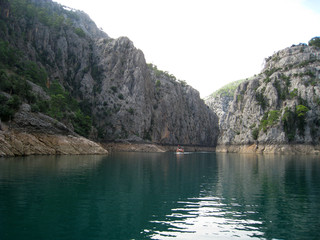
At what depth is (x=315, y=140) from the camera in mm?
120688

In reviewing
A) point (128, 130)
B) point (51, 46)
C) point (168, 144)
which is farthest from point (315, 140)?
point (51, 46)

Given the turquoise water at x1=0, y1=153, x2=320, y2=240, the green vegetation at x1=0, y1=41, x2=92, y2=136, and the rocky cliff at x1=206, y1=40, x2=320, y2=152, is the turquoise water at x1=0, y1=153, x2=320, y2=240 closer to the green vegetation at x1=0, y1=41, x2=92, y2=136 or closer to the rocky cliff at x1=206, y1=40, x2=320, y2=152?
the green vegetation at x1=0, y1=41, x2=92, y2=136

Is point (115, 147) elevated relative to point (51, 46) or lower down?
lower down

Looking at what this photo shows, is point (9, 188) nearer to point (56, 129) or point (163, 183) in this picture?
point (163, 183)

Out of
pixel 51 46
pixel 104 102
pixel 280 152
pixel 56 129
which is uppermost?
pixel 51 46

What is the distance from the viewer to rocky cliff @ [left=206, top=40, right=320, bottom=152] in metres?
125

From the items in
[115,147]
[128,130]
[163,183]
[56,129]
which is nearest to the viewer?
[163,183]

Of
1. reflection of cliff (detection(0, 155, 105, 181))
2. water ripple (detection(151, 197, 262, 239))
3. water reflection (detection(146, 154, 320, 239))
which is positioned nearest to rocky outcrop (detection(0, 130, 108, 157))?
reflection of cliff (detection(0, 155, 105, 181))

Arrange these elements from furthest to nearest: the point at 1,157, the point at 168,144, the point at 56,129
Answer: the point at 168,144 → the point at 56,129 → the point at 1,157

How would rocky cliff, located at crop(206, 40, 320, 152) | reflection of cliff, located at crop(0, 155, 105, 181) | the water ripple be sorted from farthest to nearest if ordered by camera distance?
rocky cliff, located at crop(206, 40, 320, 152) < reflection of cliff, located at crop(0, 155, 105, 181) < the water ripple

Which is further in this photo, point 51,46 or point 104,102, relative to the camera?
point 104,102

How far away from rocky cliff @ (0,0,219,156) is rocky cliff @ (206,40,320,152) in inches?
1433

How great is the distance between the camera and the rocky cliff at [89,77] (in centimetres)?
9862

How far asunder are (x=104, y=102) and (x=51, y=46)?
3447cm
